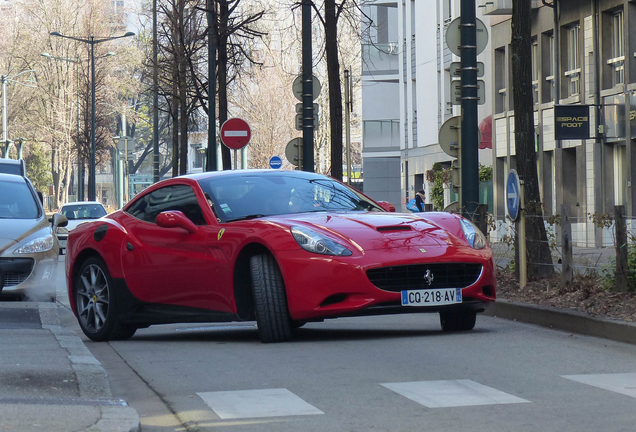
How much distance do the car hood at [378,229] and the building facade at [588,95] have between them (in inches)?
617

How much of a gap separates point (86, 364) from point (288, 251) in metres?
1.80

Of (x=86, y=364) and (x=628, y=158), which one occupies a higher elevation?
(x=628, y=158)

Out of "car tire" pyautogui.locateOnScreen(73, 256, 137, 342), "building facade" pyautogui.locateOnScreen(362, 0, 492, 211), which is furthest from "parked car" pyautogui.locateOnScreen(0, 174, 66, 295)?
"building facade" pyautogui.locateOnScreen(362, 0, 492, 211)

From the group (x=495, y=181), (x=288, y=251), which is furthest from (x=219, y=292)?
(x=495, y=181)

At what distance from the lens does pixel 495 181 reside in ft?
118

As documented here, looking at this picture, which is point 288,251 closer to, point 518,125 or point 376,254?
point 376,254

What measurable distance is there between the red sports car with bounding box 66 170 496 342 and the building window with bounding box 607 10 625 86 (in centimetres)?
1759

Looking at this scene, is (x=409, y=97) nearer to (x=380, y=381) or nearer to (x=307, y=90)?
(x=307, y=90)

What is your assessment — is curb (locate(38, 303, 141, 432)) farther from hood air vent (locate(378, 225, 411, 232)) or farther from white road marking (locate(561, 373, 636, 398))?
white road marking (locate(561, 373, 636, 398))

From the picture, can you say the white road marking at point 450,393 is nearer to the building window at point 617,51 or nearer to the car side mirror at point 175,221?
the car side mirror at point 175,221

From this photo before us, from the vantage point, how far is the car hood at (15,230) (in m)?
14.1

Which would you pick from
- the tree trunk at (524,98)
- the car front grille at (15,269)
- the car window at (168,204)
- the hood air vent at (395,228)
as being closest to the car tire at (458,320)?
the hood air vent at (395,228)

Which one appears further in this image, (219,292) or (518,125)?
(518,125)

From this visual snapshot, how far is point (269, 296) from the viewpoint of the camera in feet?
29.4
